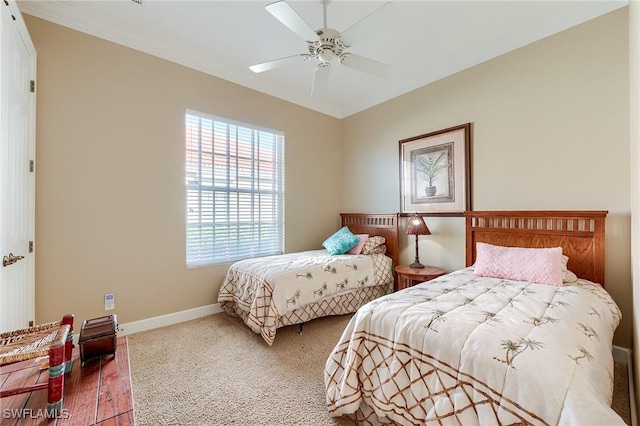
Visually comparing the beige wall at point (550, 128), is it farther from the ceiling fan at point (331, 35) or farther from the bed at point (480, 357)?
the ceiling fan at point (331, 35)

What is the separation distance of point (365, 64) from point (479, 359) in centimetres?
225

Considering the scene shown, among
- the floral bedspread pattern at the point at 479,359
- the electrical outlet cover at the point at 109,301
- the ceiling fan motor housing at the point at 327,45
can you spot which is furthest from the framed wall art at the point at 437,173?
the electrical outlet cover at the point at 109,301

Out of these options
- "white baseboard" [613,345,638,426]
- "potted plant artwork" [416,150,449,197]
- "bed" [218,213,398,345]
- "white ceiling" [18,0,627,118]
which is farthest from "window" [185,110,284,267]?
"white baseboard" [613,345,638,426]

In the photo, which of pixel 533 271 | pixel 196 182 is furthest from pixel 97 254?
pixel 533 271

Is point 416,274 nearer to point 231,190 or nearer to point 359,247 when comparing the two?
point 359,247

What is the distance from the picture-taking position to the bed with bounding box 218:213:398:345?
2.52 meters

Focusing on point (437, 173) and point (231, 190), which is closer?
point (437, 173)

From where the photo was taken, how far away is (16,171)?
1.90m

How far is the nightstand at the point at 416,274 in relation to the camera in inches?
117

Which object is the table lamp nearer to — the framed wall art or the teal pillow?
the framed wall art

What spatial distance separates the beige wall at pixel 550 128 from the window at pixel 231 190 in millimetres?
1973

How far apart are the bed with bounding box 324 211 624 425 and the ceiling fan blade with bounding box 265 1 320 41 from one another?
195 centimetres

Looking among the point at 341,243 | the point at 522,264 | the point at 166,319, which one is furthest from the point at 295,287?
the point at 522,264

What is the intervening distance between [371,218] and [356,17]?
8.34 feet
